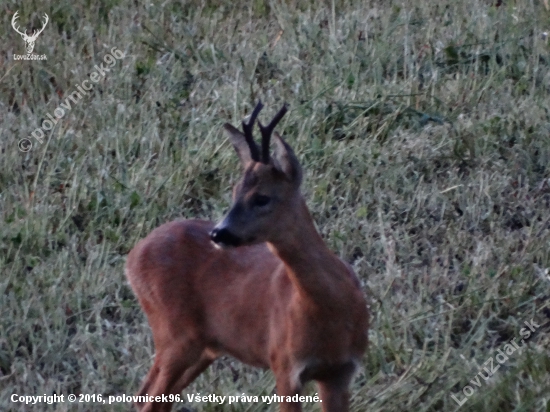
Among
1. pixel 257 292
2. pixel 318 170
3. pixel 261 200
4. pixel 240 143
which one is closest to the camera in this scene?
pixel 261 200

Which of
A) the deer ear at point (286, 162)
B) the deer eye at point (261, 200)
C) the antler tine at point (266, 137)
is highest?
the antler tine at point (266, 137)

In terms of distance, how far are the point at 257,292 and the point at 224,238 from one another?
0.63 metres

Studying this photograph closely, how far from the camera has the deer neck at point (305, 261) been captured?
451 cm

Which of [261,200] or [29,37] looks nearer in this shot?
[261,200]

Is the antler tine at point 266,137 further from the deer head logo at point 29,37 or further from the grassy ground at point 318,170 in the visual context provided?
the deer head logo at point 29,37

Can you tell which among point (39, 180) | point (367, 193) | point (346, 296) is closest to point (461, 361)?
point (346, 296)

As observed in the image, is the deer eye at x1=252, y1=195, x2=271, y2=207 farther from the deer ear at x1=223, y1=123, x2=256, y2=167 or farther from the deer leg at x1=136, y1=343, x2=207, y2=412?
the deer leg at x1=136, y1=343, x2=207, y2=412

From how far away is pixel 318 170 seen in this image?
7496mm

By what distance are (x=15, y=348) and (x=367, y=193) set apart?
2546 mm

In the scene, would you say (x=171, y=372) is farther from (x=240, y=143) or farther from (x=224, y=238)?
(x=240, y=143)

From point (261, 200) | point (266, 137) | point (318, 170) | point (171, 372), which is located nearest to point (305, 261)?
point (261, 200)

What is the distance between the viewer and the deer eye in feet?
14.6

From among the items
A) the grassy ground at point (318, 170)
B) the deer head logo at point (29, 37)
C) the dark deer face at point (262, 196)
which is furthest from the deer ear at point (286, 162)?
the deer head logo at point (29, 37)

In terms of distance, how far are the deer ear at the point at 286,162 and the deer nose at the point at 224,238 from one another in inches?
14.5
